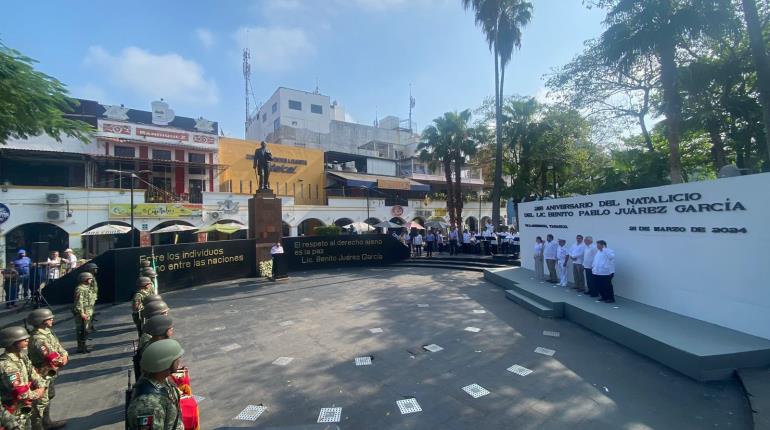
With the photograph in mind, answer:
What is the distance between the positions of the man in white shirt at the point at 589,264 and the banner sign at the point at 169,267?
12625mm

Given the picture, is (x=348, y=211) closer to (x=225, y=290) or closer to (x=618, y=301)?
(x=225, y=290)

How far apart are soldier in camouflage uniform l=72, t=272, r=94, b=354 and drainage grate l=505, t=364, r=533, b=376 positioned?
7.66 metres

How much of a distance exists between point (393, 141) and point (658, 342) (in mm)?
41091

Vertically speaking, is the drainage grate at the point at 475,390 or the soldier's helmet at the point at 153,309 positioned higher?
the soldier's helmet at the point at 153,309

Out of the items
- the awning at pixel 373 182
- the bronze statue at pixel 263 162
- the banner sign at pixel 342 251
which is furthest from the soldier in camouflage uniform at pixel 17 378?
the awning at pixel 373 182

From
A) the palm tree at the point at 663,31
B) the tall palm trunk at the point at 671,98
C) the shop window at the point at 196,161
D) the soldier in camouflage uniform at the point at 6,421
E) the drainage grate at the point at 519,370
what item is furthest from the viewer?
the shop window at the point at 196,161

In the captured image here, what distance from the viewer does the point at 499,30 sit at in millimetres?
22531

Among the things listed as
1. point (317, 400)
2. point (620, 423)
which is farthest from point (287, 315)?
point (620, 423)

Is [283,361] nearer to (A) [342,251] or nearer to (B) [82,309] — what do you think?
(B) [82,309]

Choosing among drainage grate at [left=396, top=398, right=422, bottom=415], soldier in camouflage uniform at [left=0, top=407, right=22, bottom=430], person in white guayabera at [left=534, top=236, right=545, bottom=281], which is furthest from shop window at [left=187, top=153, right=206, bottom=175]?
drainage grate at [left=396, top=398, right=422, bottom=415]

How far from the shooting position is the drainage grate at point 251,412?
4343 millimetres

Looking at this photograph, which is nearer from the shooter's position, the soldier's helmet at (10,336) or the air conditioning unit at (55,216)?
the soldier's helmet at (10,336)

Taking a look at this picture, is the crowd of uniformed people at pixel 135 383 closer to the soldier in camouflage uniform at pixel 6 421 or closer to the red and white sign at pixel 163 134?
the soldier in camouflage uniform at pixel 6 421

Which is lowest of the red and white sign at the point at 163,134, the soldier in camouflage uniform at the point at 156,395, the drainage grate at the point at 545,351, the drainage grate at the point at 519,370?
the drainage grate at the point at 545,351
